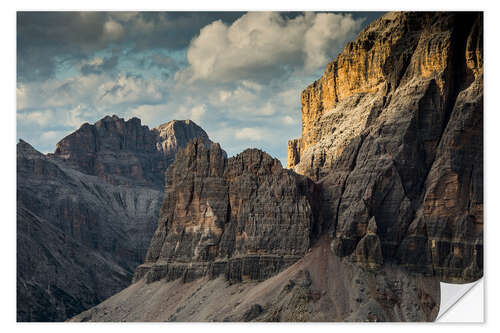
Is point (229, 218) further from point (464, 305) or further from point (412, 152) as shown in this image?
point (464, 305)

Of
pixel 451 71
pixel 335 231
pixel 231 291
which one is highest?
pixel 451 71

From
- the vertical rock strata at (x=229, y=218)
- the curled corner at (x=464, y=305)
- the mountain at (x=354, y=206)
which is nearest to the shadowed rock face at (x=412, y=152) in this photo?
the mountain at (x=354, y=206)

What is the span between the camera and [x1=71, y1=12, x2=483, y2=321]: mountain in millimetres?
114250

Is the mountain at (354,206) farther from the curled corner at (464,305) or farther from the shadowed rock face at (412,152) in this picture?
the curled corner at (464,305)

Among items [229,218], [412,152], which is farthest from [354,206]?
[229,218]

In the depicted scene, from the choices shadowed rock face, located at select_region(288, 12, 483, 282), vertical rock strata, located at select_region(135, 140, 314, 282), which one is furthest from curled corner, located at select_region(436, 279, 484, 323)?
vertical rock strata, located at select_region(135, 140, 314, 282)

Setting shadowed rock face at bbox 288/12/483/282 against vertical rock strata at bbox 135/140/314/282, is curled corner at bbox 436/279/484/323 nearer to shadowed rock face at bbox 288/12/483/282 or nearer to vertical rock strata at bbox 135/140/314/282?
shadowed rock face at bbox 288/12/483/282

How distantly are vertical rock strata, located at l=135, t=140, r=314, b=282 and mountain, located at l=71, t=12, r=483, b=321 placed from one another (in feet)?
0.64

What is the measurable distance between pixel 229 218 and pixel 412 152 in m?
31.8

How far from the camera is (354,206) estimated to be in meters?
124
